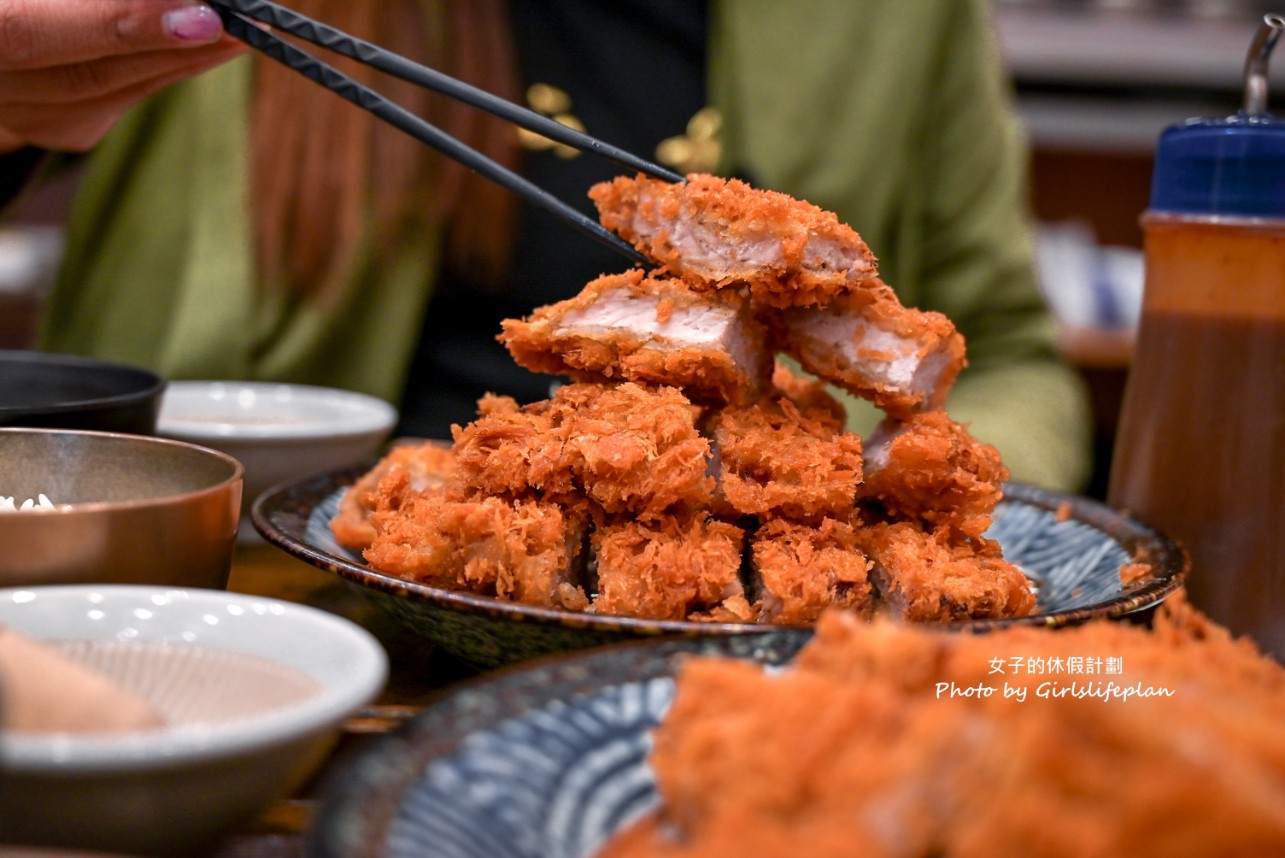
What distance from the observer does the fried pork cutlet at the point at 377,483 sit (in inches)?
44.0

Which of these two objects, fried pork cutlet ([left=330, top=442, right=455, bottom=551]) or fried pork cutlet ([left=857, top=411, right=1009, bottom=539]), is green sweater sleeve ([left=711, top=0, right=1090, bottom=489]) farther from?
fried pork cutlet ([left=330, top=442, right=455, bottom=551])

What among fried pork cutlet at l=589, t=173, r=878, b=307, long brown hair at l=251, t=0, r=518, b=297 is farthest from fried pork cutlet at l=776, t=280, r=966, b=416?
long brown hair at l=251, t=0, r=518, b=297

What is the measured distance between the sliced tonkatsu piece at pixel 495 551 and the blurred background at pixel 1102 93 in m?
3.32

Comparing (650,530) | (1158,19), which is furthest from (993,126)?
(1158,19)

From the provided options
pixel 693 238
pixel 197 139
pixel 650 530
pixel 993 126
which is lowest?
pixel 650 530

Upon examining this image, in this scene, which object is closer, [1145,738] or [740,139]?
[1145,738]

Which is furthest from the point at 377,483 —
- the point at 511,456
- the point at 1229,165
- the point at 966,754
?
the point at 1229,165

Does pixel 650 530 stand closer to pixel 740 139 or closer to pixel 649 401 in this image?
pixel 649 401

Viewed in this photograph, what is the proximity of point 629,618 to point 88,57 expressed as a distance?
86 cm

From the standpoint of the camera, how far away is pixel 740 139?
2.32 meters

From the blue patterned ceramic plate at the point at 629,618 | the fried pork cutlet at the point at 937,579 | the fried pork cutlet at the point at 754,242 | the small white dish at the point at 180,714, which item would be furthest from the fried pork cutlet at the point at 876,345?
the small white dish at the point at 180,714

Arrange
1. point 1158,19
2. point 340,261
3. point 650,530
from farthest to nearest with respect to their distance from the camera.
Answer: point 1158,19, point 340,261, point 650,530

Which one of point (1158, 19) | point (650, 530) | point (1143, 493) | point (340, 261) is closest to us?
point (650, 530)

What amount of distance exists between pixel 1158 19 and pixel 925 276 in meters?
2.68
